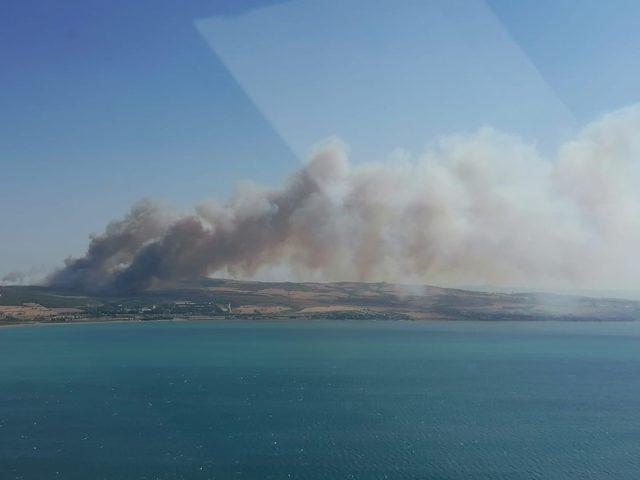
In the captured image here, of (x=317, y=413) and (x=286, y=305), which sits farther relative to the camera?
(x=286, y=305)

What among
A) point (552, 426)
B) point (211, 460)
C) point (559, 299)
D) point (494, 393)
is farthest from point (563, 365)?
point (559, 299)

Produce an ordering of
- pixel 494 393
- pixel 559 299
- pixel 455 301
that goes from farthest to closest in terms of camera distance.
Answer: pixel 559 299 < pixel 455 301 < pixel 494 393

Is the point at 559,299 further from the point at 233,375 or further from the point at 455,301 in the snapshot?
the point at 233,375

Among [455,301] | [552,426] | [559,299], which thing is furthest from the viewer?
[559,299]

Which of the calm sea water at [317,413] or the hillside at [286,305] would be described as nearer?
the calm sea water at [317,413]

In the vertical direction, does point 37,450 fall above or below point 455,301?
below

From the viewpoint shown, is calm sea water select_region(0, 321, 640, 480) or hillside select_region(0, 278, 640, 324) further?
hillside select_region(0, 278, 640, 324)

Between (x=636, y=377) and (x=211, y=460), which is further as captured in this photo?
(x=636, y=377)

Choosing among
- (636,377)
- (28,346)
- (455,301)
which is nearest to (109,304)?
(28,346)
